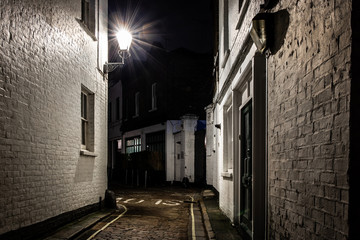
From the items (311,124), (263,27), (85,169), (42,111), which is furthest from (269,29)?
(85,169)

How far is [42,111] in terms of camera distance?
6703mm

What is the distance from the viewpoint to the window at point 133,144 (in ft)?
93.0

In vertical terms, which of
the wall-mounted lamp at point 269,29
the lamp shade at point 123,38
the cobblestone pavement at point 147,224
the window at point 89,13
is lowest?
the cobblestone pavement at point 147,224

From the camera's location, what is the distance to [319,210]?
2.75m

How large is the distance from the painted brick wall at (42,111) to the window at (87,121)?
38 cm

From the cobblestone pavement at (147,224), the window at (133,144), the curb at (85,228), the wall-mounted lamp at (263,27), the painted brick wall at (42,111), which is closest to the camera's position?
the wall-mounted lamp at (263,27)

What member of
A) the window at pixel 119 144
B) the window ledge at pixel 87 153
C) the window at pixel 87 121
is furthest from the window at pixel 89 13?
the window at pixel 119 144

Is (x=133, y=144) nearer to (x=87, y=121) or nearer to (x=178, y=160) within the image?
(x=178, y=160)

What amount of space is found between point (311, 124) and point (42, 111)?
523 cm

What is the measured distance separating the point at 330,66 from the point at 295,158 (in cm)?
112

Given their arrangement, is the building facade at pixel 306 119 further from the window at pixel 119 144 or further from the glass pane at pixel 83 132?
the window at pixel 119 144

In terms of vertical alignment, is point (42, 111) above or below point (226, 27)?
below

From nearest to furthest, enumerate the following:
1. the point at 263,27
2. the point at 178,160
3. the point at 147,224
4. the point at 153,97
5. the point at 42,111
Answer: the point at 263,27 → the point at 42,111 → the point at 147,224 → the point at 178,160 → the point at 153,97

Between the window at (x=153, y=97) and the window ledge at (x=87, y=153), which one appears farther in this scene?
the window at (x=153, y=97)
